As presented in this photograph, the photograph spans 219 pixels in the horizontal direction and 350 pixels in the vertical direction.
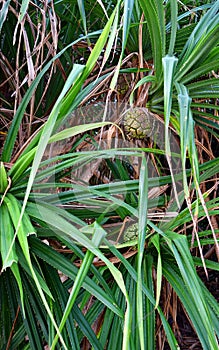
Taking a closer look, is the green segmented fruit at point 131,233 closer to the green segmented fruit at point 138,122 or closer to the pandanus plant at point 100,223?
the pandanus plant at point 100,223

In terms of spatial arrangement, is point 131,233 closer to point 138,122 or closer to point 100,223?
point 100,223

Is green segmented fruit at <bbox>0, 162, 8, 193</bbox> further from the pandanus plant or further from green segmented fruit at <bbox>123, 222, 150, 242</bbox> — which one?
green segmented fruit at <bbox>123, 222, 150, 242</bbox>

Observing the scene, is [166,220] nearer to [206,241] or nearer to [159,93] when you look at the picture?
[206,241]

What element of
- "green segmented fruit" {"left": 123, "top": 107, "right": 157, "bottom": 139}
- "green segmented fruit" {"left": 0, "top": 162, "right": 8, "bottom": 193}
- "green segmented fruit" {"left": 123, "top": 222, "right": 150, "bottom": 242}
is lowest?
"green segmented fruit" {"left": 123, "top": 222, "right": 150, "bottom": 242}

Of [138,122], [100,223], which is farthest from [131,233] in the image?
[138,122]

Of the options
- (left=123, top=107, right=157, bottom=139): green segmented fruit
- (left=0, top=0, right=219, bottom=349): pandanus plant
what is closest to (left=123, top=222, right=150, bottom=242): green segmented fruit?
(left=0, top=0, right=219, bottom=349): pandanus plant

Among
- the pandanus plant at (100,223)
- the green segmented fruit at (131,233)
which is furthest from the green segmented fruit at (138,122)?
the green segmented fruit at (131,233)

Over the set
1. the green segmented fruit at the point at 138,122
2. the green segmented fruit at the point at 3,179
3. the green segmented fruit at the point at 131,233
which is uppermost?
the green segmented fruit at the point at 138,122

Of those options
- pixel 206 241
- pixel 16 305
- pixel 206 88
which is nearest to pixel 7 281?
pixel 16 305

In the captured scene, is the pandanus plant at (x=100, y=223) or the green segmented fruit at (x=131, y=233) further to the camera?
the green segmented fruit at (x=131, y=233)
